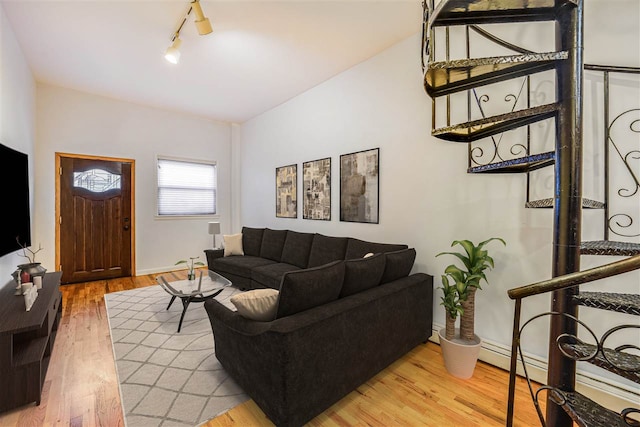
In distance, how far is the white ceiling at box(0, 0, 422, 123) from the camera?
2.51 metres

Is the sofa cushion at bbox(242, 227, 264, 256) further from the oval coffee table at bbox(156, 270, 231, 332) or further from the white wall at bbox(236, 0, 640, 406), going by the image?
the oval coffee table at bbox(156, 270, 231, 332)

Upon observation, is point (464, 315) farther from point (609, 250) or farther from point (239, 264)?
point (239, 264)

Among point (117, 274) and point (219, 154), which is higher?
point (219, 154)

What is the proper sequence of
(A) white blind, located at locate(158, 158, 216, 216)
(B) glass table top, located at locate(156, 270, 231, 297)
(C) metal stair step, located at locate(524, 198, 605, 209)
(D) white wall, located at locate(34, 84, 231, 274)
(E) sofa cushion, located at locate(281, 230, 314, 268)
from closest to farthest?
(C) metal stair step, located at locate(524, 198, 605, 209) < (B) glass table top, located at locate(156, 270, 231, 297) < (E) sofa cushion, located at locate(281, 230, 314, 268) < (D) white wall, located at locate(34, 84, 231, 274) < (A) white blind, located at locate(158, 158, 216, 216)

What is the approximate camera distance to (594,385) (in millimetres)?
1867

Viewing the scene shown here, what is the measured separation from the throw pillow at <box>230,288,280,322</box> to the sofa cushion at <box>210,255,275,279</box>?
7.20 feet

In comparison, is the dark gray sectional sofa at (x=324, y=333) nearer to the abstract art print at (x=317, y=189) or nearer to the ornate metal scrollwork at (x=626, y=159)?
the ornate metal scrollwork at (x=626, y=159)

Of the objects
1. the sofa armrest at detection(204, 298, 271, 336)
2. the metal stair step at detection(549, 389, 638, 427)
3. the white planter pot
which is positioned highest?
the sofa armrest at detection(204, 298, 271, 336)

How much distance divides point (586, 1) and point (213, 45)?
3.30m

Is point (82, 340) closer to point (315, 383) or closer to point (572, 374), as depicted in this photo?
point (315, 383)

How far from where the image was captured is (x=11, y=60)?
9.13 feet

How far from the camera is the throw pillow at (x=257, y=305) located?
5.44ft

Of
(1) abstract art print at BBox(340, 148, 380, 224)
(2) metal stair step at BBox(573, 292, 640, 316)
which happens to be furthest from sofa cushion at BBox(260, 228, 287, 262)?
(2) metal stair step at BBox(573, 292, 640, 316)

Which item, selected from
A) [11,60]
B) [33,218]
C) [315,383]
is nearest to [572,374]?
[315,383]
